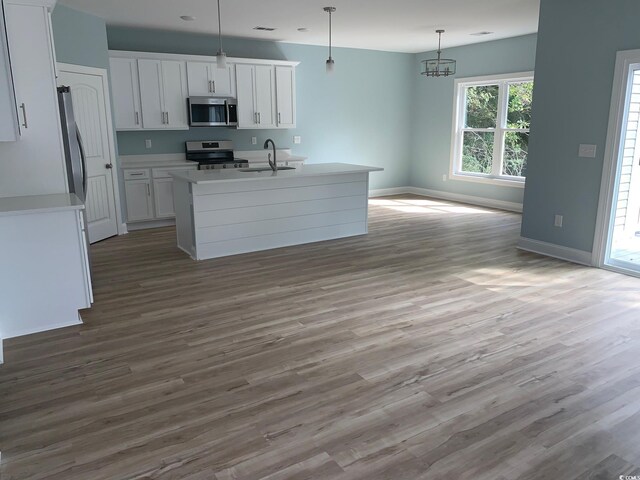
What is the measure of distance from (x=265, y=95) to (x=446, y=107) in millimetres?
3402

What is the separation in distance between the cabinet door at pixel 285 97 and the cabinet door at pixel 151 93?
1796 mm

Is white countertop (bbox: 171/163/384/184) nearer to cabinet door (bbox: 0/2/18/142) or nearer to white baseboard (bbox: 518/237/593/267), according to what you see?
cabinet door (bbox: 0/2/18/142)

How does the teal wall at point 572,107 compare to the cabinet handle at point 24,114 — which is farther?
the teal wall at point 572,107

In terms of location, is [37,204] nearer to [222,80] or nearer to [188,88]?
[188,88]

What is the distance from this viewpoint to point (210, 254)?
5.17 meters

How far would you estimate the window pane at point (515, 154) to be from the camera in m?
7.63

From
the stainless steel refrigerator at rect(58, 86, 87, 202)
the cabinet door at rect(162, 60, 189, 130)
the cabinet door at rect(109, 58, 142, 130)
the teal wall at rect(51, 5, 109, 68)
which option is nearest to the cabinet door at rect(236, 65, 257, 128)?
the cabinet door at rect(162, 60, 189, 130)

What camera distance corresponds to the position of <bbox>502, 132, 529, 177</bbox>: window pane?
7.63 m

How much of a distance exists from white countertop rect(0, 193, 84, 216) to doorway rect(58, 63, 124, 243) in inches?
78.7

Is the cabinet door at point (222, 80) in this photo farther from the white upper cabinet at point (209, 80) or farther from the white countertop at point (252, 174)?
the white countertop at point (252, 174)

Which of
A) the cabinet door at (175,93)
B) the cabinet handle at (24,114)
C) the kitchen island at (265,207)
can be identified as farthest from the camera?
the cabinet door at (175,93)

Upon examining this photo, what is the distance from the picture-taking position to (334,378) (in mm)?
2750

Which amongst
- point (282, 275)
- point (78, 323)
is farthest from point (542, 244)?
point (78, 323)

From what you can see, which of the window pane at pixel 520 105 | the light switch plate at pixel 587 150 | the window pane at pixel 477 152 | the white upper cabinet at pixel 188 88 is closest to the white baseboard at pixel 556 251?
the light switch plate at pixel 587 150
